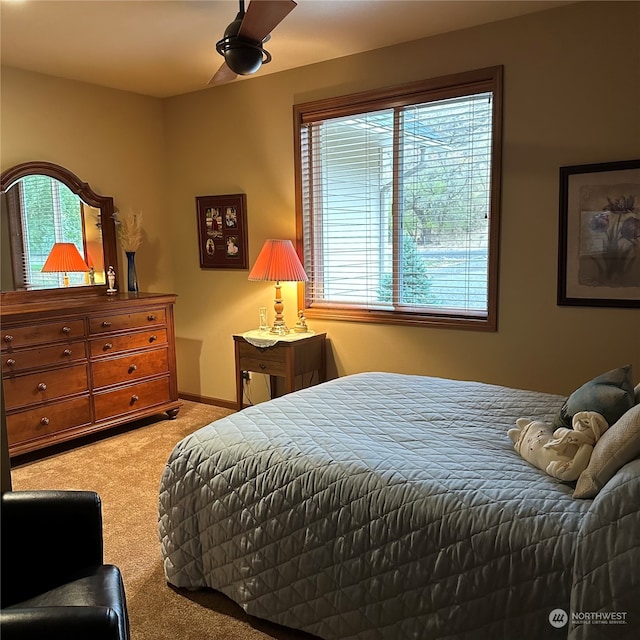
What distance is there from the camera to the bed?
1521 millimetres

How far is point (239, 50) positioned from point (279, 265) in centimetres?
173

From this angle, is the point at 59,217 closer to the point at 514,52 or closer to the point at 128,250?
the point at 128,250

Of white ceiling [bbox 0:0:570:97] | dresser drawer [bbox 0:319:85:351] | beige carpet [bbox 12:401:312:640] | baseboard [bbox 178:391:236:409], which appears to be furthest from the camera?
baseboard [bbox 178:391:236:409]

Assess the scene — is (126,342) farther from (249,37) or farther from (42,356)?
(249,37)

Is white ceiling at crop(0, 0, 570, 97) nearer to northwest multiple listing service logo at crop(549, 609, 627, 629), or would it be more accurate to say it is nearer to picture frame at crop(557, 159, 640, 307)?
picture frame at crop(557, 159, 640, 307)

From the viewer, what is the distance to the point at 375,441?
219 centimetres

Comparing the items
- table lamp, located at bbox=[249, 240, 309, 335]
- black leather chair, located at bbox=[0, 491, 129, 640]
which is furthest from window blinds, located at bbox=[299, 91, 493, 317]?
black leather chair, located at bbox=[0, 491, 129, 640]

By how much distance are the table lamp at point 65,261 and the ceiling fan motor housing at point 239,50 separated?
2.37 metres

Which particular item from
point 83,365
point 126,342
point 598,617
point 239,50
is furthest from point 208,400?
point 598,617

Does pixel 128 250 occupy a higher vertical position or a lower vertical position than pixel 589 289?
higher

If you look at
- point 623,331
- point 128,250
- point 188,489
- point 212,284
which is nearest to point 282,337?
point 212,284

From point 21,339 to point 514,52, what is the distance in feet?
11.2

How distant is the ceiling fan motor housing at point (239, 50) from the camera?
8.18ft

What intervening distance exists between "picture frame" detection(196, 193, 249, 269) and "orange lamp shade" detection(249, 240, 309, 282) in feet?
2.16
